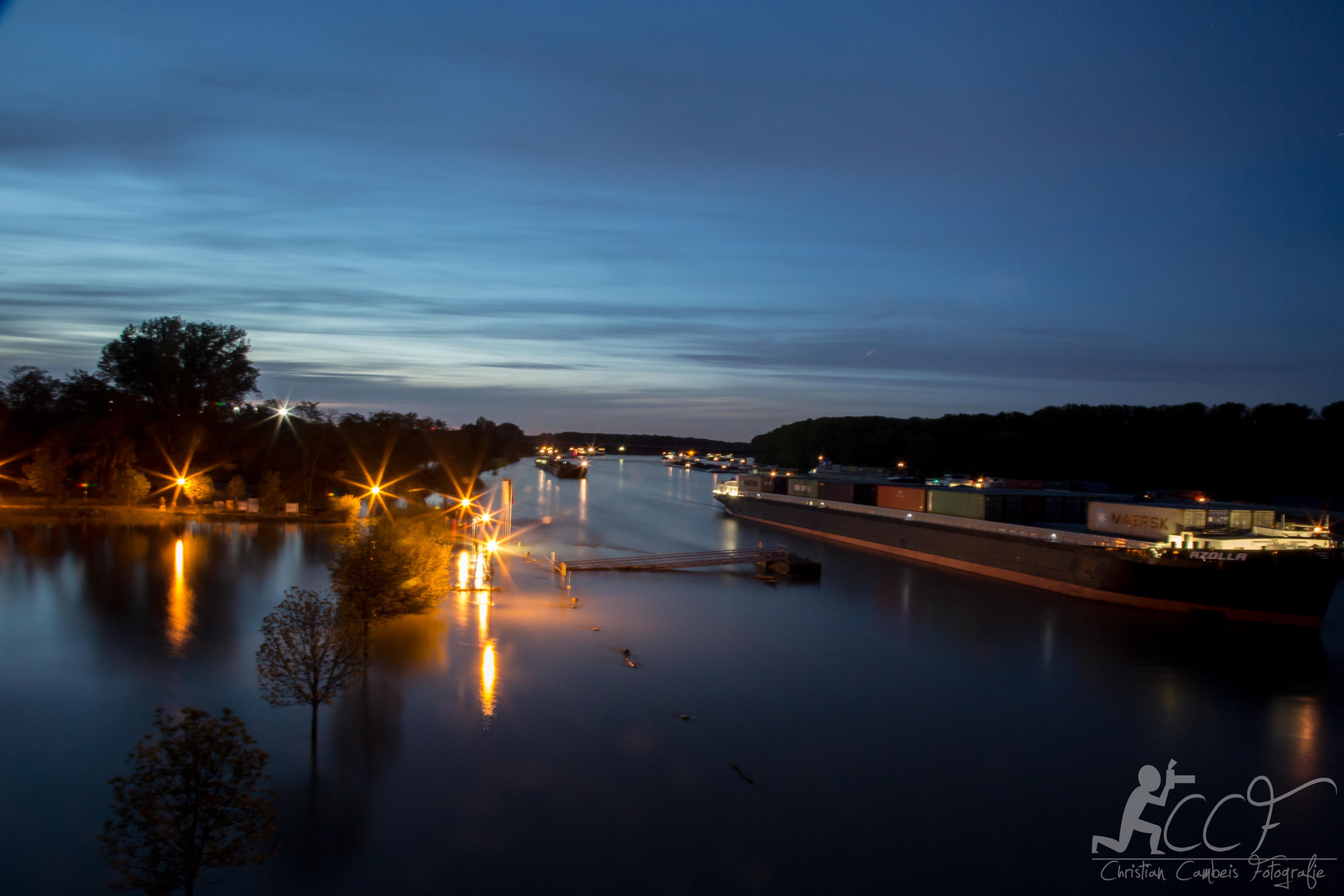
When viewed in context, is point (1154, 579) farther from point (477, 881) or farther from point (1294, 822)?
point (477, 881)

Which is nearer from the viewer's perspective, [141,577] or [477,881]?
[477,881]

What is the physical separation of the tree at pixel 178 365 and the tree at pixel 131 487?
17.1 ft

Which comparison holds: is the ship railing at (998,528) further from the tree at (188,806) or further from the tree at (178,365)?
the tree at (178,365)

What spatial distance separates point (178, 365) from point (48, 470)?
7051mm

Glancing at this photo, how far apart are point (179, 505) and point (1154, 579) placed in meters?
31.2

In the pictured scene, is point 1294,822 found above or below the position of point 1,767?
below

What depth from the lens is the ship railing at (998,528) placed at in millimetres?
18484

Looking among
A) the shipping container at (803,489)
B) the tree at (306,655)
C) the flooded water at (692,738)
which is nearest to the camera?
the flooded water at (692,738)

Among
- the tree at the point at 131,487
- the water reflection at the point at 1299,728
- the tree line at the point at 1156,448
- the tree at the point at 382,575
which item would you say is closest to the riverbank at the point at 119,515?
the tree at the point at 131,487

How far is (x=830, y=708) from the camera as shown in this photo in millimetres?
10617

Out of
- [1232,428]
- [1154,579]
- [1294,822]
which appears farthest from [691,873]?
[1232,428]

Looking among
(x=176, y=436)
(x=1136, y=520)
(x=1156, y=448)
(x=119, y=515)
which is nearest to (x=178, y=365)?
(x=176, y=436)

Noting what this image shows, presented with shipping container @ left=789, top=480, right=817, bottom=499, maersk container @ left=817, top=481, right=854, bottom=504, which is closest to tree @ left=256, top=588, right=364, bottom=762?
maersk container @ left=817, top=481, right=854, bottom=504

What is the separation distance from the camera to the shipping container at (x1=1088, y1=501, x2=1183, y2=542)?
58.6 feet
